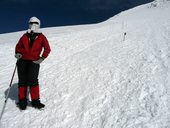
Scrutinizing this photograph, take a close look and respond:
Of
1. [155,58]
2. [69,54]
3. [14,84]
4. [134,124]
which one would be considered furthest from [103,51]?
[134,124]

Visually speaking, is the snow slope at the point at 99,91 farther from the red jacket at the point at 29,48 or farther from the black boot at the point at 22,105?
the red jacket at the point at 29,48

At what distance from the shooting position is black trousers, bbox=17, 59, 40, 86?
19.9 feet

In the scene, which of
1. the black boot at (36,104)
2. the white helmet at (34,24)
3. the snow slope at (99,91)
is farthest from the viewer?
the black boot at (36,104)

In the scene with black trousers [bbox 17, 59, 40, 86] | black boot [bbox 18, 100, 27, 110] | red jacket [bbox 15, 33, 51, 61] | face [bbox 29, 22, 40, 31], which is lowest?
black boot [bbox 18, 100, 27, 110]

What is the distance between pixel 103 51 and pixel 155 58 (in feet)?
12.3

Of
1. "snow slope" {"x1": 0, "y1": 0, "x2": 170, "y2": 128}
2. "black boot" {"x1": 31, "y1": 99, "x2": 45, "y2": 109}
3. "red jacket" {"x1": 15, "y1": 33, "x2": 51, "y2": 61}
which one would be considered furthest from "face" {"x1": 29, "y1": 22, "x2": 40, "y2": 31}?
"snow slope" {"x1": 0, "y1": 0, "x2": 170, "y2": 128}

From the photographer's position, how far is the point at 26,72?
618 centimetres

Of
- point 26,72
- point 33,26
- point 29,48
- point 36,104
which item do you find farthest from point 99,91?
point 33,26

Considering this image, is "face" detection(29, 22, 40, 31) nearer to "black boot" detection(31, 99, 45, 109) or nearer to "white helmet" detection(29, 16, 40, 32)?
"white helmet" detection(29, 16, 40, 32)

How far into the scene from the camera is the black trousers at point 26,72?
6078 millimetres

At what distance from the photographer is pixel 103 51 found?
1348cm

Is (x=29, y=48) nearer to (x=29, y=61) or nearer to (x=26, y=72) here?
(x=29, y=61)

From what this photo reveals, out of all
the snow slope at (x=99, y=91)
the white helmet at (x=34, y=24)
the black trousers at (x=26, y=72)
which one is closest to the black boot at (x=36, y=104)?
the snow slope at (x=99, y=91)

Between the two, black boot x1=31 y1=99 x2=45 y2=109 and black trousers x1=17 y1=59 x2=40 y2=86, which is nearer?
black trousers x1=17 y1=59 x2=40 y2=86
